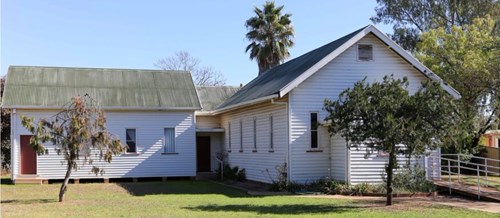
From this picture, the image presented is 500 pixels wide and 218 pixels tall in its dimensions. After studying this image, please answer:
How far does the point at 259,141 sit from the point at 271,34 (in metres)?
17.6

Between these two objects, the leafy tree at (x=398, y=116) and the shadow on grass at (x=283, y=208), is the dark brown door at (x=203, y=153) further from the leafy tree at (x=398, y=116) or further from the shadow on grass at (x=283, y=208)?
the leafy tree at (x=398, y=116)

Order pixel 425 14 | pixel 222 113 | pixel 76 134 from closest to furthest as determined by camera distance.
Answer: pixel 76 134, pixel 222 113, pixel 425 14

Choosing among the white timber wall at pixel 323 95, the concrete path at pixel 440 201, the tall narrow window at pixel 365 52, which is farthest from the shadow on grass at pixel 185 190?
the tall narrow window at pixel 365 52

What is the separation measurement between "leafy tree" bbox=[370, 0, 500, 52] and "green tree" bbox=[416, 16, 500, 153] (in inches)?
147

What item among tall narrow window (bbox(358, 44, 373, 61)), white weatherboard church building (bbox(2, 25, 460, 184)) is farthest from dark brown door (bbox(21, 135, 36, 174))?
tall narrow window (bbox(358, 44, 373, 61))

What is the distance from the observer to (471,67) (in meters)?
25.5

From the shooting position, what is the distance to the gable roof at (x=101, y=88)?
2558 cm

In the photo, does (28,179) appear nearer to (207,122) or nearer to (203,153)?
(203,153)

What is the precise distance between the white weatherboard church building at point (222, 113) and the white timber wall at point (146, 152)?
5cm

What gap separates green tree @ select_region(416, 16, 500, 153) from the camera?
2367 centimetres

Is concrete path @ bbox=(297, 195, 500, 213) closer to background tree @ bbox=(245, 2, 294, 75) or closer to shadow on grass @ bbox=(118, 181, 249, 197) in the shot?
shadow on grass @ bbox=(118, 181, 249, 197)

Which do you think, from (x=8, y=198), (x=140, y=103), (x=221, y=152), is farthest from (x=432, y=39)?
(x=8, y=198)

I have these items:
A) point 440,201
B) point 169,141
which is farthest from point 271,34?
point 440,201

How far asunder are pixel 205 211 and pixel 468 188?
993 centimetres
